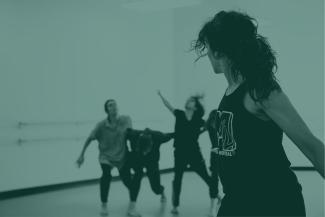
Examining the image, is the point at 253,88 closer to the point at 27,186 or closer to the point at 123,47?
the point at 27,186

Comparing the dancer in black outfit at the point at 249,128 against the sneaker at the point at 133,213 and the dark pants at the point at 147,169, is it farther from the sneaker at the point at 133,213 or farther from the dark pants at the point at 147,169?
the sneaker at the point at 133,213

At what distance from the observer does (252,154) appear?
1.35 m

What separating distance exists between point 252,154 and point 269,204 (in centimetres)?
14

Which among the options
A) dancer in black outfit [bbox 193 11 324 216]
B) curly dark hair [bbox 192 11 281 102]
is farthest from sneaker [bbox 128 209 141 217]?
curly dark hair [bbox 192 11 281 102]

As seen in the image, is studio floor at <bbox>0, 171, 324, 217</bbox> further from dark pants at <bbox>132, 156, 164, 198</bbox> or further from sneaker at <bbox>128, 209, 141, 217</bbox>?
dark pants at <bbox>132, 156, 164, 198</bbox>

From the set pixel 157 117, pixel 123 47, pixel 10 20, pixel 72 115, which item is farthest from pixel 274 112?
pixel 157 117

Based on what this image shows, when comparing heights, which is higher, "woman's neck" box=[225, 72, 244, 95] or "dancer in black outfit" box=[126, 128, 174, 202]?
"woman's neck" box=[225, 72, 244, 95]

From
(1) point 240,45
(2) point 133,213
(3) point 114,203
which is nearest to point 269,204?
(1) point 240,45

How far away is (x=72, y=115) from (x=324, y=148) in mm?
6259

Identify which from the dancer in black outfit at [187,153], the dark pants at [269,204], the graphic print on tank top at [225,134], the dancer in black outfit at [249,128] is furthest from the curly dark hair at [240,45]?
Result: the dancer in black outfit at [187,153]

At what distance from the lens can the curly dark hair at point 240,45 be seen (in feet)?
4.44

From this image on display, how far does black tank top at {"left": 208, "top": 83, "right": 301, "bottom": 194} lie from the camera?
1.32 metres

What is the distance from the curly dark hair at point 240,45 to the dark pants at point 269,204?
31cm

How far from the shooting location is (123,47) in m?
8.02
